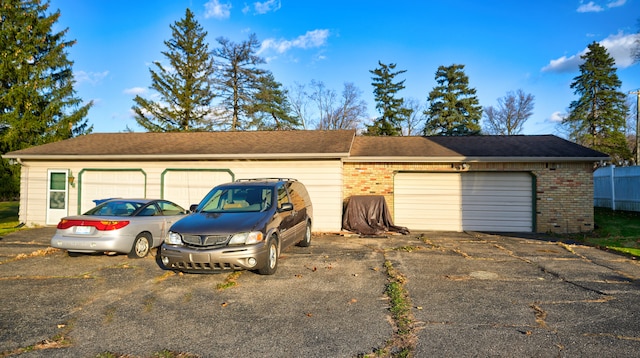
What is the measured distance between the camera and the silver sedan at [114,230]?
6.89m

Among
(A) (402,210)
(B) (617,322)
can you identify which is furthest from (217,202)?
(A) (402,210)

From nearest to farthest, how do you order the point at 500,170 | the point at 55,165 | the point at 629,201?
the point at 500,170 → the point at 55,165 → the point at 629,201

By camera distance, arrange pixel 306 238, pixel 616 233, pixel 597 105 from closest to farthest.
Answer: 1. pixel 306 238
2. pixel 616 233
3. pixel 597 105

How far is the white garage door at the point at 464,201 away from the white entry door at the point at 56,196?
38.9 feet

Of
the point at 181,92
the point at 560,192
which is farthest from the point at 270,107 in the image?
the point at 560,192

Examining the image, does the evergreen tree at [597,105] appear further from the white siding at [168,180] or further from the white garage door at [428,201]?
the white siding at [168,180]

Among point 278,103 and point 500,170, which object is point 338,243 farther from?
point 278,103

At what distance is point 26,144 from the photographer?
23.3 metres

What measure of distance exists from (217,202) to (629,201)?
55.6ft

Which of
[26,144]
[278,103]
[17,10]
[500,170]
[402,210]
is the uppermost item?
[17,10]

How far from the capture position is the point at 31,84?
2375cm

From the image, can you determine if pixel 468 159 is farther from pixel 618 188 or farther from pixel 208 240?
pixel 208 240

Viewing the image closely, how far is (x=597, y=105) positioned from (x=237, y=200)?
39.6m

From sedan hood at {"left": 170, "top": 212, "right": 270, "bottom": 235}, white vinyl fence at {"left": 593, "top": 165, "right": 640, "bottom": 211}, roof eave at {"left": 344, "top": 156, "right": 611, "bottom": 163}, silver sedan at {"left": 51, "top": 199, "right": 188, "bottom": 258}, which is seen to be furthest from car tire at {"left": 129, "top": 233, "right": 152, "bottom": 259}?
white vinyl fence at {"left": 593, "top": 165, "right": 640, "bottom": 211}
